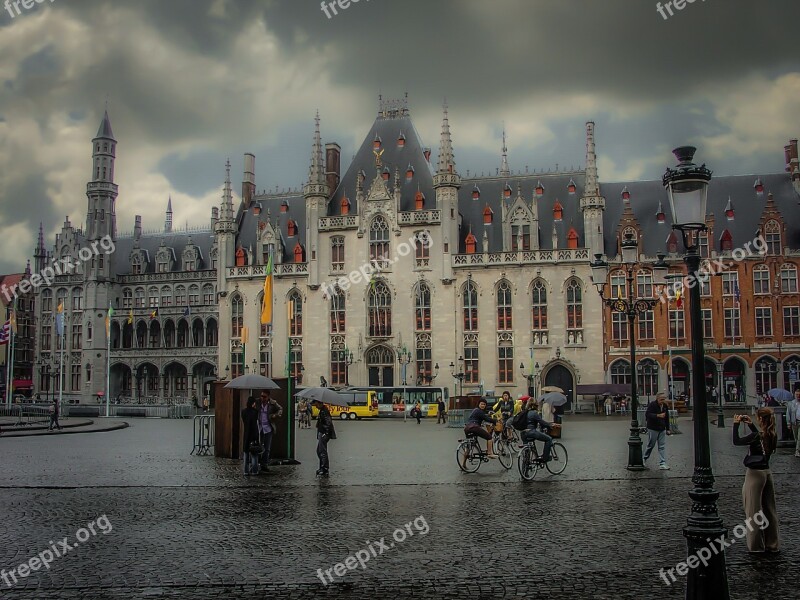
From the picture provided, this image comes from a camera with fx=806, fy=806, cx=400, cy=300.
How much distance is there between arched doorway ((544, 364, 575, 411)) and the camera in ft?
195

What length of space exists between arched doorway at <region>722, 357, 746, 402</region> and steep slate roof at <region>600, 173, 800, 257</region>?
839 centimetres

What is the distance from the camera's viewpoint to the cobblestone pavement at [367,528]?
370 inches

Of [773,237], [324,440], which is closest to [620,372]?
[773,237]

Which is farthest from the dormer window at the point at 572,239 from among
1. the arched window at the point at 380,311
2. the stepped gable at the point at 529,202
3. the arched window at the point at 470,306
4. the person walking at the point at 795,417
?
the person walking at the point at 795,417

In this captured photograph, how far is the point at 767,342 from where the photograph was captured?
186 feet

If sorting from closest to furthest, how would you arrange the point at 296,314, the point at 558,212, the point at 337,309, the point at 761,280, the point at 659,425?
1. the point at 659,425
2. the point at 761,280
3. the point at 558,212
4. the point at 337,309
5. the point at 296,314

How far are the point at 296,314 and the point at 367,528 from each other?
174 ft

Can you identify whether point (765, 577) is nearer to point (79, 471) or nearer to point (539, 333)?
point (79, 471)

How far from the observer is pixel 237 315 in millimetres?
67312

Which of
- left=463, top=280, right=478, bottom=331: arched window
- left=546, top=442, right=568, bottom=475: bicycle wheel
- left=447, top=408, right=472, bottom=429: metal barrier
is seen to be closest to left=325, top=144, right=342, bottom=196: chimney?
left=463, top=280, right=478, bottom=331: arched window
